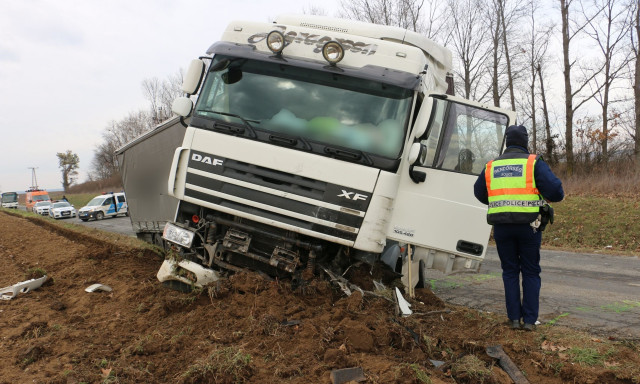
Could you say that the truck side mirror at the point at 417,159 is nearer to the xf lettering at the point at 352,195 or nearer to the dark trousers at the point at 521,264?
the xf lettering at the point at 352,195

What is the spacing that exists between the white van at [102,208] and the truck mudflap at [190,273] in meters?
25.2

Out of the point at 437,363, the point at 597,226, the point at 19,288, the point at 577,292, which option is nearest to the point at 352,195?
the point at 437,363

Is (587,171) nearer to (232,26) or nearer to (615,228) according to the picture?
(615,228)

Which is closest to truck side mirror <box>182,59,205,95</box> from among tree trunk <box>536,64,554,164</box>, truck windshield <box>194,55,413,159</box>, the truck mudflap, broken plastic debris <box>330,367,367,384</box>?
truck windshield <box>194,55,413,159</box>

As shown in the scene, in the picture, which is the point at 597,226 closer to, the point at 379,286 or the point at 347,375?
the point at 379,286

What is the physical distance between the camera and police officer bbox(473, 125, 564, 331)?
4312mm

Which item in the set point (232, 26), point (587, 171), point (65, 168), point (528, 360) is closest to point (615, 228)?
point (587, 171)

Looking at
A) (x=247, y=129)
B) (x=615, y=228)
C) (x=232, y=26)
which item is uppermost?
(x=232, y=26)

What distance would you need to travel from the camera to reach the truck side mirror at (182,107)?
17.0 ft

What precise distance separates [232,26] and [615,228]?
12957 mm

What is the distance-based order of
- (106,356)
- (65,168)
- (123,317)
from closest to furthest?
(106,356), (123,317), (65,168)

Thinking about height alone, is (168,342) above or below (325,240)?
below

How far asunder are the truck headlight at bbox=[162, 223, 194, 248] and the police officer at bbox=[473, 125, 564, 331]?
294 cm

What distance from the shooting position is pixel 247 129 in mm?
4762
